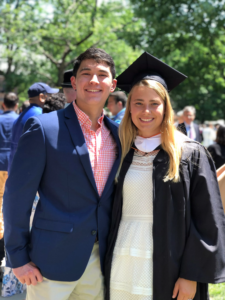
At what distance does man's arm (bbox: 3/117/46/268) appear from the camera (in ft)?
6.86

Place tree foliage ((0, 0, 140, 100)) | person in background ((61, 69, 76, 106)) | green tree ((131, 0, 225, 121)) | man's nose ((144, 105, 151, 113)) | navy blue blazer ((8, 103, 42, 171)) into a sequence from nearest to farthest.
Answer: man's nose ((144, 105, 151, 113)) < navy blue blazer ((8, 103, 42, 171)) < person in background ((61, 69, 76, 106)) < green tree ((131, 0, 225, 121)) < tree foliage ((0, 0, 140, 100))

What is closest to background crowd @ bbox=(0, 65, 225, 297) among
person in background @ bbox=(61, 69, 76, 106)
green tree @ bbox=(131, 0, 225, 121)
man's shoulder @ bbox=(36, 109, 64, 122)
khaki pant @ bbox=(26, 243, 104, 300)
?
person in background @ bbox=(61, 69, 76, 106)

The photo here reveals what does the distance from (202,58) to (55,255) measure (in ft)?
46.9

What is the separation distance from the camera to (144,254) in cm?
225

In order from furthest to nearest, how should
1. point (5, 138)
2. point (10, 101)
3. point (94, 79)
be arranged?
point (10, 101) < point (5, 138) < point (94, 79)

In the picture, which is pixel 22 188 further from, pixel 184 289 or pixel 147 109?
pixel 184 289

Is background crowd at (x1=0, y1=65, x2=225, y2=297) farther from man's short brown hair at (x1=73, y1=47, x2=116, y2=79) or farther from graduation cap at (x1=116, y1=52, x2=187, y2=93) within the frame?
man's short brown hair at (x1=73, y1=47, x2=116, y2=79)

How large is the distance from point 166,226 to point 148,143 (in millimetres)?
604

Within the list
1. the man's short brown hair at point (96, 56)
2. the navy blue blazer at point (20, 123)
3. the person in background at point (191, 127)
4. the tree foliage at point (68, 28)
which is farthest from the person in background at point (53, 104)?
the tree foliage at point (68, 28)

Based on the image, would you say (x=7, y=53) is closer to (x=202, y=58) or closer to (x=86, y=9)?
(x=86, y=9)

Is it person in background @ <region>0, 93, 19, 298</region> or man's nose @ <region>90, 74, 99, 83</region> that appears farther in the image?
person in background @ <region>0, 93, 19, 298</region>

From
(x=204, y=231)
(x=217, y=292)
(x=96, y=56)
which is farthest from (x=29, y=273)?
(x=217, y=292)

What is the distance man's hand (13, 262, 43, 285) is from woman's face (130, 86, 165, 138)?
118 cm

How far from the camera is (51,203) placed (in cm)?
214
